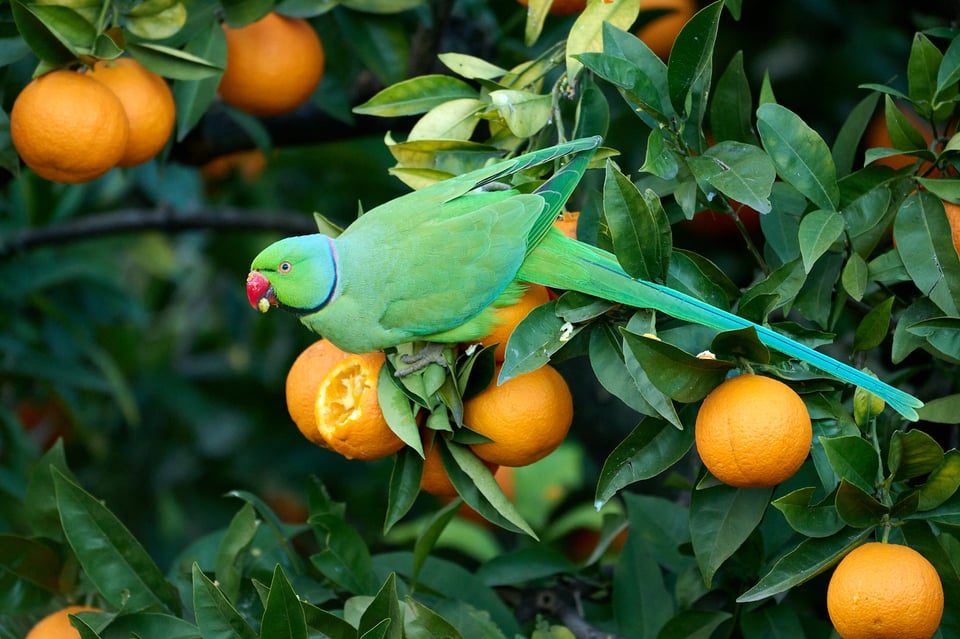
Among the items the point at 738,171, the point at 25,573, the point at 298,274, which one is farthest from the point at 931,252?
the point at 25,573

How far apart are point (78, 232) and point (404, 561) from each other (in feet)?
5.03

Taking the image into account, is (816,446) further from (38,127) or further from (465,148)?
(38,127)

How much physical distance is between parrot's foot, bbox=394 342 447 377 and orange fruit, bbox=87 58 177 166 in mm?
703

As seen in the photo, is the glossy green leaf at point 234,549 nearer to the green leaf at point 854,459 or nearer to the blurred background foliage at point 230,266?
the blurred background foliage at point 230,266

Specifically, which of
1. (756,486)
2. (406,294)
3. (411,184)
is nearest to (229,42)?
(411,184)

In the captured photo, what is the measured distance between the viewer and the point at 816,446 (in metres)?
1.50

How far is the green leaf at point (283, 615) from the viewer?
1.40m

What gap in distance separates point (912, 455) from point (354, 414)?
0.77 m

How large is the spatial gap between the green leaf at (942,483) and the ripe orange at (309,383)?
86 cm

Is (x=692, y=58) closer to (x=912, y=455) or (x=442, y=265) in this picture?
(x=442, y=265)

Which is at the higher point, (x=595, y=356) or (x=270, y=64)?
(x=270, y=64)

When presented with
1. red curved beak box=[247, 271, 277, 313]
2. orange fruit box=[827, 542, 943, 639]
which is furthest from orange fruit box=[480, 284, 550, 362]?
orange fruit box=[827, 542, 943, 639]

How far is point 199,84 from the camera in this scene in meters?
2.00

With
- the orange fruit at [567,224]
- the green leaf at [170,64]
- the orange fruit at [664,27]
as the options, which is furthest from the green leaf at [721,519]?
the orange fruit at [664,27]
